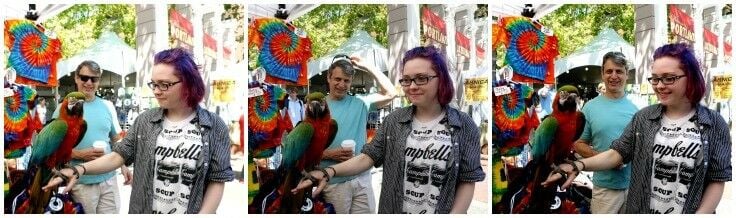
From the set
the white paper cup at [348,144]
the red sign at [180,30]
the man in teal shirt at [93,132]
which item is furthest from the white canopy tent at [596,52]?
the man in teal shirt at [93,132]

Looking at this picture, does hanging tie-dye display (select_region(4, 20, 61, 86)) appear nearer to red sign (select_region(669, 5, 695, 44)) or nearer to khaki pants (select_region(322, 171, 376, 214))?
khaki pants (select_region(322, 171, 376, 214))

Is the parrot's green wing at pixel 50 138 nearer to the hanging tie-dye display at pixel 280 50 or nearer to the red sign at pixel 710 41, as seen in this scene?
the hanging tie-dye display at pixel 280 50

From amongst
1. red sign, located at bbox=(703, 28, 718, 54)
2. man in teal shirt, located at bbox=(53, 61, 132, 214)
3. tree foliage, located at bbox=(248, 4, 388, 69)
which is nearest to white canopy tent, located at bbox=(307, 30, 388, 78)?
tree foliage, located at bbox=(248, 4, 388, 69)

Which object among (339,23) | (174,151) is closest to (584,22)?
(339,23)

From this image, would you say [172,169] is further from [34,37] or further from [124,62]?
[34,37]

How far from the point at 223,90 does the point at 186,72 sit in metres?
0.25

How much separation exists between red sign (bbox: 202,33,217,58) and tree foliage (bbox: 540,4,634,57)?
6.55 ft

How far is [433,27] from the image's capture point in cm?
487

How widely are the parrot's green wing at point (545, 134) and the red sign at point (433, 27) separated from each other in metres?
0.78

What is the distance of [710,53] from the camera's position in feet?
Result: 16.1

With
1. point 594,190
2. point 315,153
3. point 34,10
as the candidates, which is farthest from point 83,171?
point 594,190

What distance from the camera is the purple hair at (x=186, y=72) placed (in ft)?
15.5

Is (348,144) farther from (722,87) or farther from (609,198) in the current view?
(722,87)
